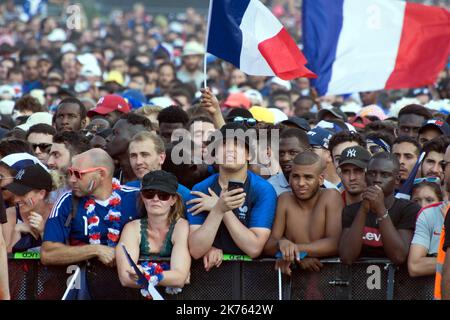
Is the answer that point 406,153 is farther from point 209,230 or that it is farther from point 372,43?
point 372,43

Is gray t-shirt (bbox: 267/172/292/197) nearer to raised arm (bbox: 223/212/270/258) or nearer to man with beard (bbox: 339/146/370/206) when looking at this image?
man with beard (bbox: 339/146/370/206)

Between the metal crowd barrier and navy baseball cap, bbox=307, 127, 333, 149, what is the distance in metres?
2.00

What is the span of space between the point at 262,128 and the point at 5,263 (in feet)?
11.6

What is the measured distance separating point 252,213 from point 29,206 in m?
1.81

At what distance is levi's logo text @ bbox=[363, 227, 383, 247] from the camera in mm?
8125

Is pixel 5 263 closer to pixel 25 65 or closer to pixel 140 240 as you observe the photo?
pixel 140 240

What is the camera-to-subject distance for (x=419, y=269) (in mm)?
7859

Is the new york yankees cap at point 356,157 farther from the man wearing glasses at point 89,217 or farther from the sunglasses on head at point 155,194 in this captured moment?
the man wearing glasses at point 89,217

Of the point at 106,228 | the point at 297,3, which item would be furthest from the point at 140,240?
the point at 297,3

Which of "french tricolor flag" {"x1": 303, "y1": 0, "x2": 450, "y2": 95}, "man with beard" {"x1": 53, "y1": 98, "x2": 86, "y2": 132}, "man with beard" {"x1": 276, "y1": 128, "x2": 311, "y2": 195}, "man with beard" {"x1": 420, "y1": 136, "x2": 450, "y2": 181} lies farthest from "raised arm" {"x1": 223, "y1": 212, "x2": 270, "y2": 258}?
"french tricolor flag" {"x1": 303, "y1": 0, "x2": 450, "y2": 95}

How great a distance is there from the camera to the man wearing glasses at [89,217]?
8.27 meters

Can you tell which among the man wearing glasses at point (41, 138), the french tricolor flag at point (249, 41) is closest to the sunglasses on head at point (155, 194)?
the french tricolor flag at point (249, 41)

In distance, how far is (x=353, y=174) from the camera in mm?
8852

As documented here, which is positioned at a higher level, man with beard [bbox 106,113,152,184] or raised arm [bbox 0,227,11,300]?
man with beard [bbox 106,113,152,184]
